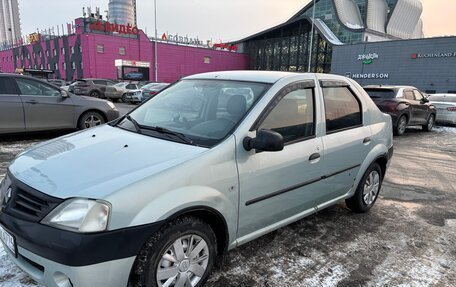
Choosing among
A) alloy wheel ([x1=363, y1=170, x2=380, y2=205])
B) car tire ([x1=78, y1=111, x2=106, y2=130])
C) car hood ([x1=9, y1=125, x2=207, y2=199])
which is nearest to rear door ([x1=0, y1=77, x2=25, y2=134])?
car tire ([x1=78, y1=111, x2=106, y2=130])

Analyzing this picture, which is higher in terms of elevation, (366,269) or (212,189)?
(212,189)

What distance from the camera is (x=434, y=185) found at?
603 centimetres

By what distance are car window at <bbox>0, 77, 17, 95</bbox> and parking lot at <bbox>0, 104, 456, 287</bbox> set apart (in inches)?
99.0

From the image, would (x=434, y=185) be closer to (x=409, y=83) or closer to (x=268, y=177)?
(x=268, y=177)

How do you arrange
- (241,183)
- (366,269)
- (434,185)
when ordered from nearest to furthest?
(241,183), (366,269), (434,185)

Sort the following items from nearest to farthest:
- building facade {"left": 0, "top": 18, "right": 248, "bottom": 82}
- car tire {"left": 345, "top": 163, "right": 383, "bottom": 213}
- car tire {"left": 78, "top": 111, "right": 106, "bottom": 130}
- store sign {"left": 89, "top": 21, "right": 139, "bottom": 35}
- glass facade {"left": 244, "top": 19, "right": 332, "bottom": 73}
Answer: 1. car tire {"left": 345, "top": 163, "right": 383, "bottom": 213}
2. car tire {"left": 78, "top": 111, "right": 106, "bottom": 130}
3. store sign {"left": 89, "top": 21, "right": 139, "bottom": 35}
4. building facade {"left": 0, "top": 18, "right": 248, "bottom": 82}
5. glass facade {"left": 244, "top": 19, "right": 332, "bottom": 73}

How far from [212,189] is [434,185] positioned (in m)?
5.06

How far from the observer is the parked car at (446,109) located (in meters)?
14.5

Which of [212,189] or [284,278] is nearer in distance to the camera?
[212,189]

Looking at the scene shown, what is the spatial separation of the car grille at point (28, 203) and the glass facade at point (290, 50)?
2257 inches

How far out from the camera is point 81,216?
2.07 metres

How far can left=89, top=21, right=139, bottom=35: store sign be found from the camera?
46656mm

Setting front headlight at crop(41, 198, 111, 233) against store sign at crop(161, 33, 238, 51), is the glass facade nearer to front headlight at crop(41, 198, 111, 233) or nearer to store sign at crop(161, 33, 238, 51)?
store sign at crop(161, 33, 238, 51)

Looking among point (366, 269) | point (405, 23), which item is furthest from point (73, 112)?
point (405, 23)
